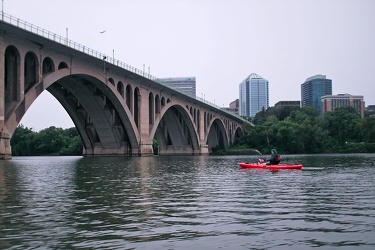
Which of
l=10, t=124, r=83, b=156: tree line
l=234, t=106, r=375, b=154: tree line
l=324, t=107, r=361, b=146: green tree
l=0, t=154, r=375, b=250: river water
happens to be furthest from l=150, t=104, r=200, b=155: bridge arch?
l=0, t=154, r=375, b=250: river water

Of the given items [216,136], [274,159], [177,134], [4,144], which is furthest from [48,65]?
[216,136]

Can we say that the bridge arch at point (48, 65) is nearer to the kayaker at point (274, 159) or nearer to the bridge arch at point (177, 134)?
the kayaker at point (274, 159)

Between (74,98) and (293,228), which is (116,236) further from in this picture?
(74,98)

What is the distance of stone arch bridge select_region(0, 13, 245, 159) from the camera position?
45.5m

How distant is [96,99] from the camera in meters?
68.2

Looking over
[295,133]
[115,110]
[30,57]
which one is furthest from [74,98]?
[295,133]

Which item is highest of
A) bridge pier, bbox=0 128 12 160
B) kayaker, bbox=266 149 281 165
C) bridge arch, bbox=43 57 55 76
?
bridge arch, bbox=43 57 55 76

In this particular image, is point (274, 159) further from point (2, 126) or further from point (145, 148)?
point (145, 148)

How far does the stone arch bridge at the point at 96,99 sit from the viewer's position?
149ft

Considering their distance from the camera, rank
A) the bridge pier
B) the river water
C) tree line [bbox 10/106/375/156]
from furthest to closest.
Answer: tree line [bbox 10/106/375/156], the bridge pier, the river water

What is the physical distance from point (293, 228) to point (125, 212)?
4907 millimetres

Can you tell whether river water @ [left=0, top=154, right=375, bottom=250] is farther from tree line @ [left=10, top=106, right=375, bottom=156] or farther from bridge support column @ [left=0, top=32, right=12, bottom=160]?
tree line @ [left=10, top=106, right=375, bottom=156]

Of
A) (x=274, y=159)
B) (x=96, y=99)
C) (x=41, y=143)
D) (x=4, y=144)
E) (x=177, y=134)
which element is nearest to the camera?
(x=274, y=159)

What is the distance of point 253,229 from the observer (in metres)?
10.1
